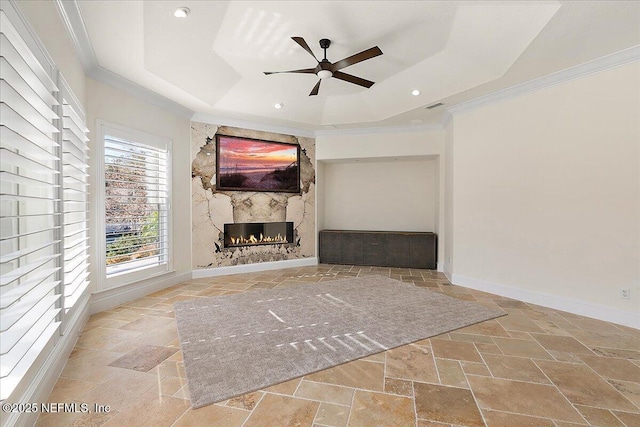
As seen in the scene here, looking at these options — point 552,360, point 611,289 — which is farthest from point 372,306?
point 611,289

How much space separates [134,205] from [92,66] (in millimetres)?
1665

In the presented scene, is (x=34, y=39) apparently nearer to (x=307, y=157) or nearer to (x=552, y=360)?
A: (x=552, y=360)

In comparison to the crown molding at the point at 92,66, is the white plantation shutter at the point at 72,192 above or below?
below

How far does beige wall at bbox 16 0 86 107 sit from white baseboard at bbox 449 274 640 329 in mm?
5373

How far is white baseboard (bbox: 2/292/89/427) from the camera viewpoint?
1587 mm

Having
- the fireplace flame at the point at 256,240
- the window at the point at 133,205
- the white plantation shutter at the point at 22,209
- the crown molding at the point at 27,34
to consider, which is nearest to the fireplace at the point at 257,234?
the fireplace flame at the point at 256,240

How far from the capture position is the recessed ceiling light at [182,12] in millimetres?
2651

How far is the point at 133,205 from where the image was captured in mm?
4070

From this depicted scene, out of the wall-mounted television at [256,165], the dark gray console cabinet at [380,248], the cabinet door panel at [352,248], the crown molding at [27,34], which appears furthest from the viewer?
the cabinet door panel at [352,248]

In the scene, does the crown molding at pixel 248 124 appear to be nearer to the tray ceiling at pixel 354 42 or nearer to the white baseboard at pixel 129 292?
the tray ceiling at pixel 354 42

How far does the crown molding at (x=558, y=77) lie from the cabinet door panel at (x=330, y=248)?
3.33 meters

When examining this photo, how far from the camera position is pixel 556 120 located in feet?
12.3

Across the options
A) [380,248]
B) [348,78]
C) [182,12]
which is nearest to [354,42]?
[348,78]

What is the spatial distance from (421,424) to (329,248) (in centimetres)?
494
